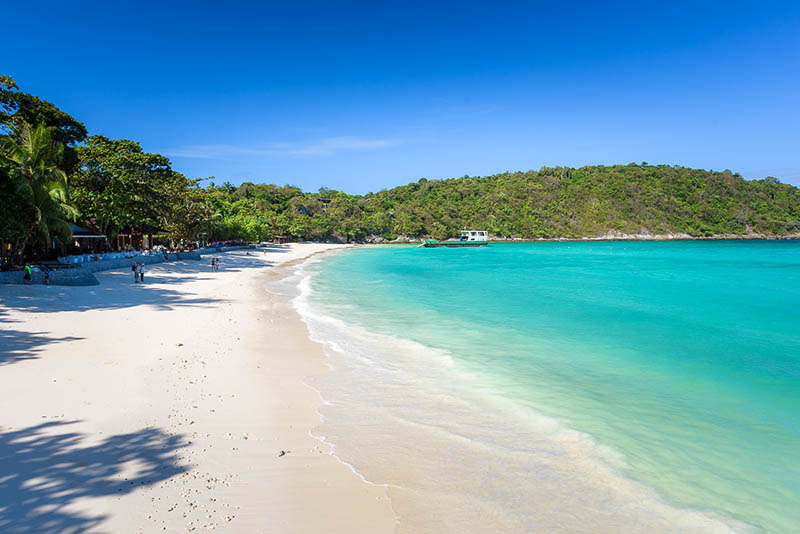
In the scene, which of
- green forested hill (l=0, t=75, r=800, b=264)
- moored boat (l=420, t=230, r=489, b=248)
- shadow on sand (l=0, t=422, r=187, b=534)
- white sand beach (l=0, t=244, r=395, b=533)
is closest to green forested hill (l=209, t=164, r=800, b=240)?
green forested hill (l=0, t=75, r=800, b=264)

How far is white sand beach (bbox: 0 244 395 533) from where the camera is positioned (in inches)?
156

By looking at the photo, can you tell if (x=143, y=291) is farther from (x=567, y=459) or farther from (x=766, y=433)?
(x=766, y=433)

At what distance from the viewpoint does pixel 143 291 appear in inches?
763

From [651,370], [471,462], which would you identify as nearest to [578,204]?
[651,370]

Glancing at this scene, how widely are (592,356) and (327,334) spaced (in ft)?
24.5

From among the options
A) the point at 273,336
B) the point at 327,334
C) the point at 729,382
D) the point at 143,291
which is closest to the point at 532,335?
the point at 729,382

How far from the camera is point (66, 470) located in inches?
178

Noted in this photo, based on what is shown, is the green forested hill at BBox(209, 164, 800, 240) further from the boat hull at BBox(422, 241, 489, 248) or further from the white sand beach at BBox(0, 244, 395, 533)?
the white sand beach at BBox(0, 244, 395, 533)

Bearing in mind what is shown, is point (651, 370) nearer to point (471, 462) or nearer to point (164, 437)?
point (471, 462)

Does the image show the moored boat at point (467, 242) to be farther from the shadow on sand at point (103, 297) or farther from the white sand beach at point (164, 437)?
the white sand beach at point (164, 437)

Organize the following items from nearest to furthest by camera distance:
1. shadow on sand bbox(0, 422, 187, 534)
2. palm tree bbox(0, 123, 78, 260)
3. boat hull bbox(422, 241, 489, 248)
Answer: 1. shadow on sand bbox(0, 422, 187, 534)
2. palm tree bbox(0, 123, 78, 260)
3. boat hull bbox(422, 241, 489, 248)

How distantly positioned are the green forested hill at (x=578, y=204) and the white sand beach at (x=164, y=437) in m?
107

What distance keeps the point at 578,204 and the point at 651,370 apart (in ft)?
515

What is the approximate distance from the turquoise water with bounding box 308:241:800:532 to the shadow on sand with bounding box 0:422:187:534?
233 cm
